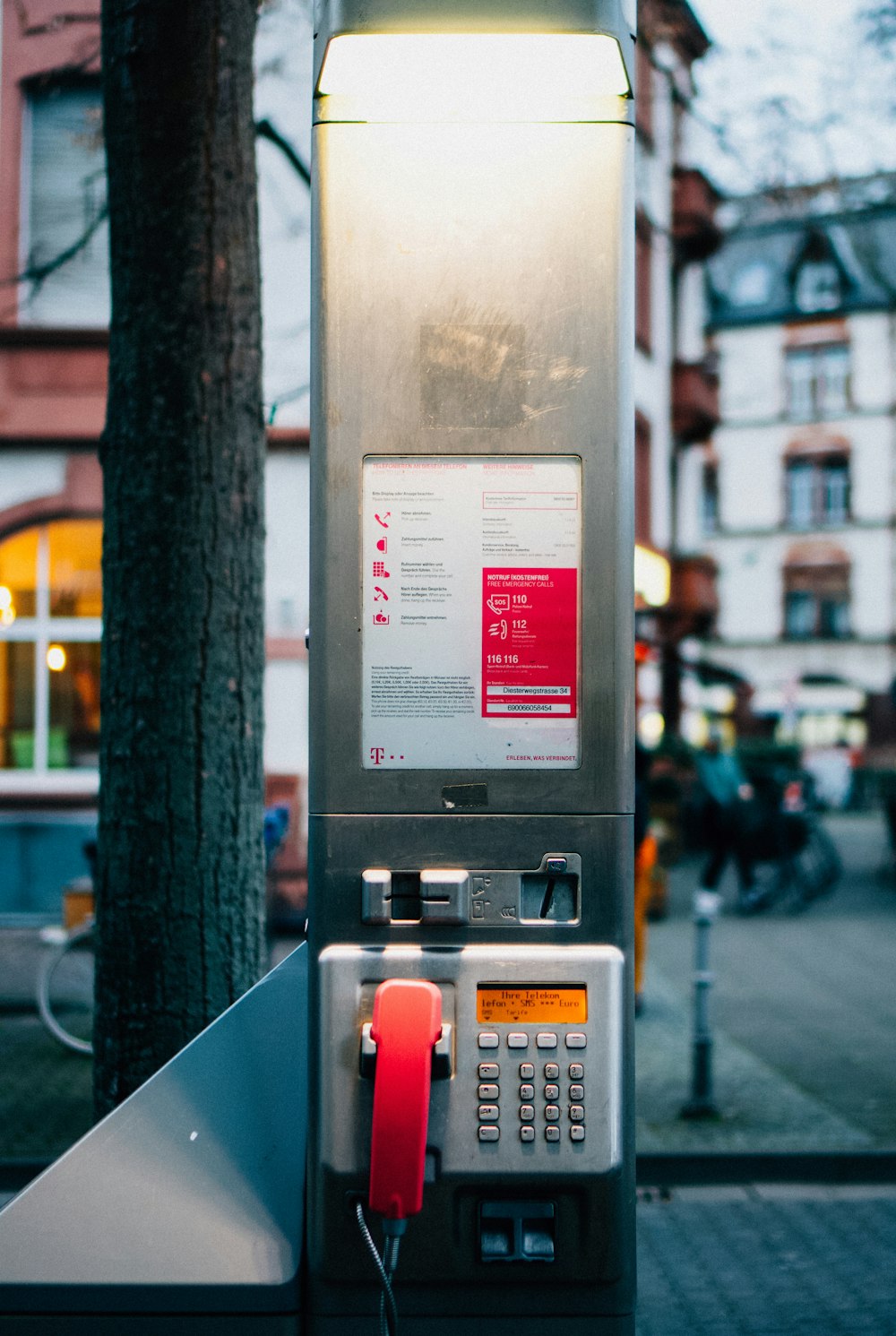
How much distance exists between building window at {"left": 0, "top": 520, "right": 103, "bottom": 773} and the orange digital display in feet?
30.9

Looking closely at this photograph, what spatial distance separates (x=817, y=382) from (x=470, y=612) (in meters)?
38.2

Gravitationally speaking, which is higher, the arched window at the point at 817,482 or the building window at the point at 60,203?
the arched window at the point at 817,482

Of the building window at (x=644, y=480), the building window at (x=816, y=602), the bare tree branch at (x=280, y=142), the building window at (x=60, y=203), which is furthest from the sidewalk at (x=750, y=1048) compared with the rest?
the building window at (x=816, y=602)

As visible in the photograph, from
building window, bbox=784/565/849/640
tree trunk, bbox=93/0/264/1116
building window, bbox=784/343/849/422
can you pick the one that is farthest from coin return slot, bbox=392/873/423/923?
building window, bbox=784/343/849/422

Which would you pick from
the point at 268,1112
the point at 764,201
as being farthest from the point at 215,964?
the point at 764,201

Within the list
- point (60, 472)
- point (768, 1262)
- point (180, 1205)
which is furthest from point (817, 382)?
point (180, 1205)

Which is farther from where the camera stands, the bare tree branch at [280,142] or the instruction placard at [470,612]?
the bare tree branch at [280,142]

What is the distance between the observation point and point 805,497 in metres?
38.4

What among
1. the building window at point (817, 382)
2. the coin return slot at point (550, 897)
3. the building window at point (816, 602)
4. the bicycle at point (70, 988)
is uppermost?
the building window at point (817, 382)

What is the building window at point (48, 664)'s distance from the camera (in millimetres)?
10875

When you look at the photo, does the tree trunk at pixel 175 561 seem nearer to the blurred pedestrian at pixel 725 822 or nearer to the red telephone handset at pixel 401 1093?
the red telephone handset at pixel 401 1093

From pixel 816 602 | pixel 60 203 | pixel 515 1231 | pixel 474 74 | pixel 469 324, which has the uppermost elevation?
pixel 60 203

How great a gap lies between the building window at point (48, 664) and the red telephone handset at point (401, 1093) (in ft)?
31.0

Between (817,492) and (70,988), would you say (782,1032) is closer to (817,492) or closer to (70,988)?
(70,988)
